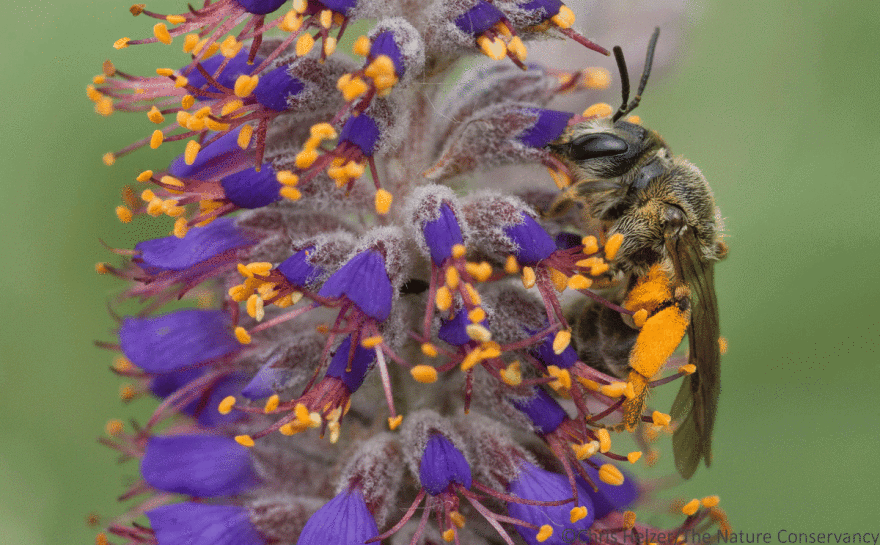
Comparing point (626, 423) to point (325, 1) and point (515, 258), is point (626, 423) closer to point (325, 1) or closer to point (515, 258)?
point (515, 258)

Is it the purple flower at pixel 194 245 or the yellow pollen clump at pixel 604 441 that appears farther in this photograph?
the purple flower at pixel 194 245

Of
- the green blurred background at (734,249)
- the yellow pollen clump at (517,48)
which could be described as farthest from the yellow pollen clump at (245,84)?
the green blurred background at (734,249)

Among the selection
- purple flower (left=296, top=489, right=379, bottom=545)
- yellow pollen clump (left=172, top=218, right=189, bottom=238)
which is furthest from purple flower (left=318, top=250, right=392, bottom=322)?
purple flower (left=296, top=489, right=379, bottom=545)

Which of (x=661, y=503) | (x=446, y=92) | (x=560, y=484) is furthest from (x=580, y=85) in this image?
(x=661, y=503)

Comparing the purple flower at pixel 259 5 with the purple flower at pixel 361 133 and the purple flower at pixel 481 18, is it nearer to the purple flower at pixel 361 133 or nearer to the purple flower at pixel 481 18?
the purple flower at pixel 361 133

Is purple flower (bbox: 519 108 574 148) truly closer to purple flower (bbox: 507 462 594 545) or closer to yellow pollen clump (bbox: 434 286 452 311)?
yellow pollen clump (bbox: 434 286 452 311)

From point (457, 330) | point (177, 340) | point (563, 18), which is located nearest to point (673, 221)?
point (563, 18)
